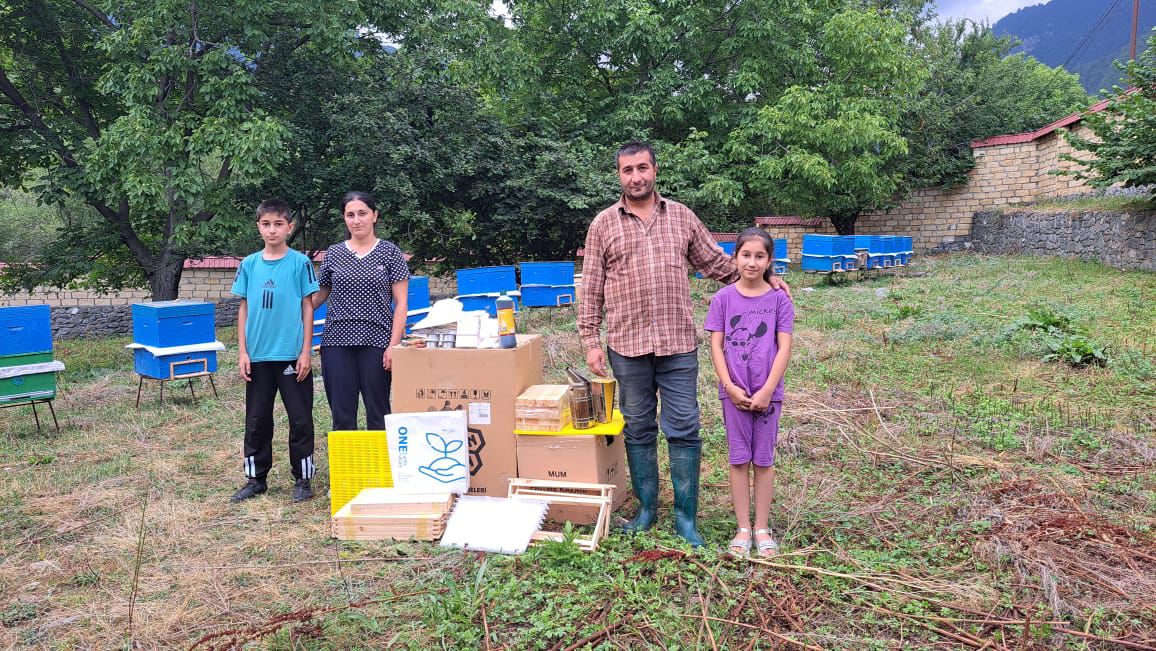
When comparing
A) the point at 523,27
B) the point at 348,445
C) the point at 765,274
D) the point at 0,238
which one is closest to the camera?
the point at 765,274

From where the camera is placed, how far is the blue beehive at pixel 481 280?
420 inches

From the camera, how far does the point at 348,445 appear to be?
393cm

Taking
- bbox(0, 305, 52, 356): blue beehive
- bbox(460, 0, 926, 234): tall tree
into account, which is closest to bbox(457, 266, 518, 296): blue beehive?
bbox(0, 305, 52, 356): blue beehive

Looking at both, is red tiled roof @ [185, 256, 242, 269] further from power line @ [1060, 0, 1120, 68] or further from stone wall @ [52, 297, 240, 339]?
power line @ [1060, 0, 1120, 68]

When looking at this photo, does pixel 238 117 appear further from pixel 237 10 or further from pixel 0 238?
pixel 0 238

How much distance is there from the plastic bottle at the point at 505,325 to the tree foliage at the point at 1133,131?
1134 cm

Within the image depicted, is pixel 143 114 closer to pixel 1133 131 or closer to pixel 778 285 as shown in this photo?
pixel 778 285

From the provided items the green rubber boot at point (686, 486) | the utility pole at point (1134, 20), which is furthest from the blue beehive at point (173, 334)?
the utility pole at point (1134, 20)

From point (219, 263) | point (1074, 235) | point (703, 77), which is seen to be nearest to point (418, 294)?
point (219, 263)

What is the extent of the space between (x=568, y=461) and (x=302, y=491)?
1.73 metres

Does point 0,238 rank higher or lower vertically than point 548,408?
higher

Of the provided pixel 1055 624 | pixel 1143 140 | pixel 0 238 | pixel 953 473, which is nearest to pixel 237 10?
pixel 953 473

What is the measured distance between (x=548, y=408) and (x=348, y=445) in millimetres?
1170

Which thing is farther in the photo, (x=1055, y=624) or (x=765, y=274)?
(x=765, y=274)
